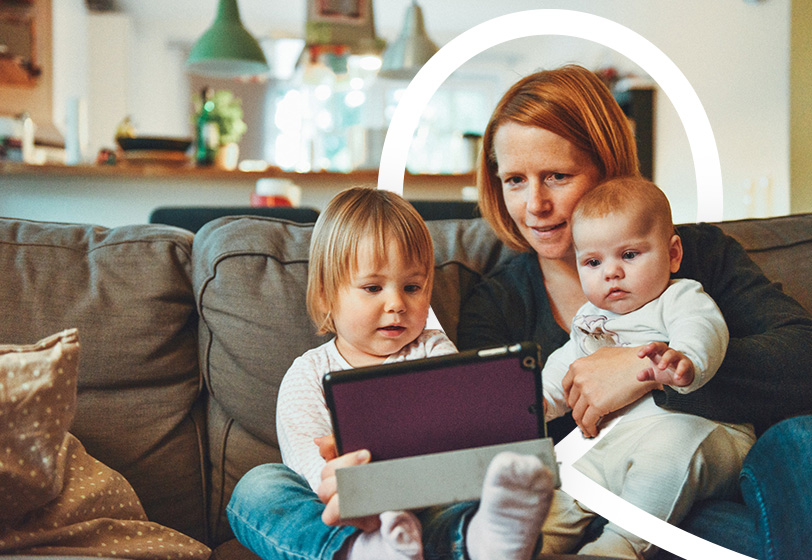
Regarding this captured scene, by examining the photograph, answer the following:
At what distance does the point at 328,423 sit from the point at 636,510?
1.51ft

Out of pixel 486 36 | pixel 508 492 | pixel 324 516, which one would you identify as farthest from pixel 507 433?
pixel 486 36

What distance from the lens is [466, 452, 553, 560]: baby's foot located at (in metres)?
0.67

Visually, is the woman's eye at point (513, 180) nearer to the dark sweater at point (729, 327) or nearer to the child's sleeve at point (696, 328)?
the dark sweater at point (729, 327)

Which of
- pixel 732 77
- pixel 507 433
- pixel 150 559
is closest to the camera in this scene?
pixel 507 433

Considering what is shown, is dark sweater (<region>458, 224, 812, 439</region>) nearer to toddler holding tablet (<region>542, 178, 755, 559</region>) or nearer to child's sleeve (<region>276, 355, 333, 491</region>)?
toddler holding tablet (<region>542, 178, 755, 559</region>)

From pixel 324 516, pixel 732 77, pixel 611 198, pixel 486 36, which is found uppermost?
pixel 732 77

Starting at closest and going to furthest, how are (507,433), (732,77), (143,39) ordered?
(507,433) < (732,77) < (143,39)

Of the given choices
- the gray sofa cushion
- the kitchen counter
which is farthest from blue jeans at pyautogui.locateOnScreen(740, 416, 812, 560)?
the kitchen counter

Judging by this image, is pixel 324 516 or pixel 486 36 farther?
pixel 486 36

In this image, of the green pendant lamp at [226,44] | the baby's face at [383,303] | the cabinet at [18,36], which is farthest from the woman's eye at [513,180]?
the cabinet at [18,36]

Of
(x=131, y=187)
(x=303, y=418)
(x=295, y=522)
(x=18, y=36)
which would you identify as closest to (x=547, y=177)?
(x=303, y=418)

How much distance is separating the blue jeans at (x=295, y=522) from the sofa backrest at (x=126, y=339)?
0.27m

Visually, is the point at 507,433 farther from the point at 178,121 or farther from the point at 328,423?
the point at 178,121

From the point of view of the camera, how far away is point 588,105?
1126 mm
